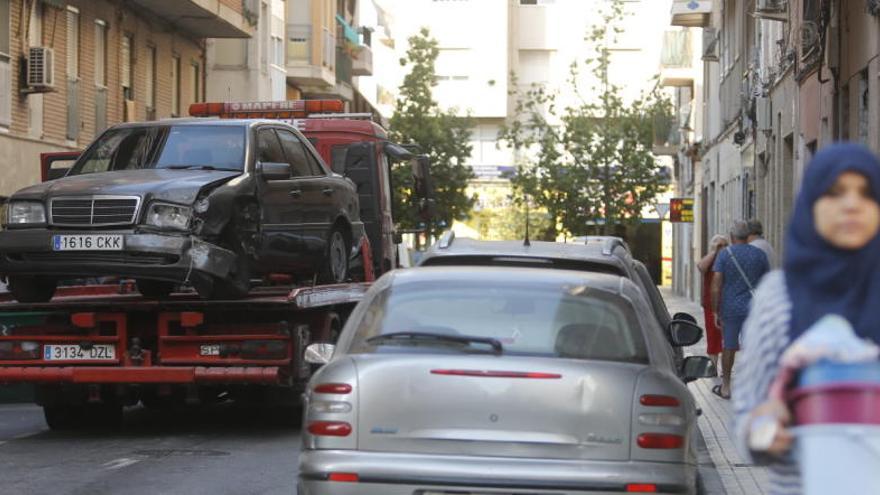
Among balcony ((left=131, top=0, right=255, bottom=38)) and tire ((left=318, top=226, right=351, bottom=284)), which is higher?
balcony ((left=131, top=0, right=255, bottom=38))

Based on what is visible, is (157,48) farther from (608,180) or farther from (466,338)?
(466,338)

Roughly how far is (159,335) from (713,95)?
32.5 m

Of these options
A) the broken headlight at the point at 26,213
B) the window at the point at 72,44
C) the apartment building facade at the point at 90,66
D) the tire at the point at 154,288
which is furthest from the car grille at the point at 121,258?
the window at the point at 72,44

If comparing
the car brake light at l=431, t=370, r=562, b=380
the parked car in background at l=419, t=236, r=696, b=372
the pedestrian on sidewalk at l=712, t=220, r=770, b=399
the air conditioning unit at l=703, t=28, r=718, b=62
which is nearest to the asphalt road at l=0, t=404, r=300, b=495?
the parked car in background at l=419, t=236, r=696, b=372

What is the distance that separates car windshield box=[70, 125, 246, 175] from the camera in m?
15.0

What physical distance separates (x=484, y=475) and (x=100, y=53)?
28122 millimetres

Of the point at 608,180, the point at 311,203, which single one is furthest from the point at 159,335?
the point at 608,180

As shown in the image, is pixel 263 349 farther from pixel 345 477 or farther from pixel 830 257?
pixel 830 257

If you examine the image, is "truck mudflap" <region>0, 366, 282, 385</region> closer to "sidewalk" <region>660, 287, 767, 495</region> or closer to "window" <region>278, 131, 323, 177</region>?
"window" <region>278, 131, 323, 177</region>

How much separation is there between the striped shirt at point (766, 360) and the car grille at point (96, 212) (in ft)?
31.2

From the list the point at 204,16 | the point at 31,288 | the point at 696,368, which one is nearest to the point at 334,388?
the point at 696,368

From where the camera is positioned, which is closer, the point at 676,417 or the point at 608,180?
the point at 676,417

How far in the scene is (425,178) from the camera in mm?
20812

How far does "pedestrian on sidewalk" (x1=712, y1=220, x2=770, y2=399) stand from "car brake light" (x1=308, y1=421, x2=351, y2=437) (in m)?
9.85
